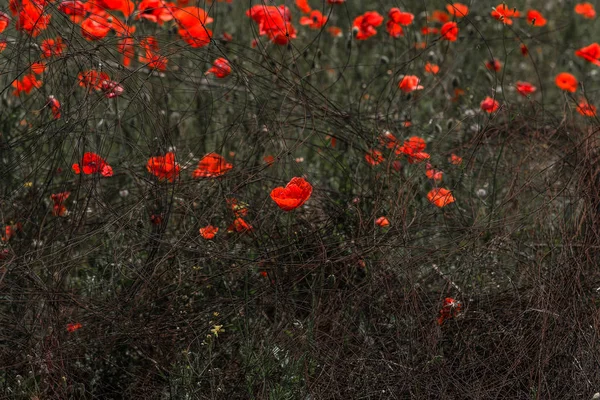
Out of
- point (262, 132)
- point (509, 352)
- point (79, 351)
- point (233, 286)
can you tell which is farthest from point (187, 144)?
point (509, 352)

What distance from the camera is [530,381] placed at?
2820 millimetres

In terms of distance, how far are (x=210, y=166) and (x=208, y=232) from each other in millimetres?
458

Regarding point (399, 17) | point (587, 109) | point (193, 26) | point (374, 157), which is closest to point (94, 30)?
point (193, 26)

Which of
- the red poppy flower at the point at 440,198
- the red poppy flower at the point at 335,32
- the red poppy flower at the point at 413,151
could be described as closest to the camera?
the red poppy flower at the point at 440,198

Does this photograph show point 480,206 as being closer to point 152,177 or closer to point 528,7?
point 152,177

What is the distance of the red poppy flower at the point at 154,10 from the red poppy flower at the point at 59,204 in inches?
30.3

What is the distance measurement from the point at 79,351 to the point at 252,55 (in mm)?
2381

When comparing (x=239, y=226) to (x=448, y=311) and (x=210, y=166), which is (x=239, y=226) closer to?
(x=210, y=166)

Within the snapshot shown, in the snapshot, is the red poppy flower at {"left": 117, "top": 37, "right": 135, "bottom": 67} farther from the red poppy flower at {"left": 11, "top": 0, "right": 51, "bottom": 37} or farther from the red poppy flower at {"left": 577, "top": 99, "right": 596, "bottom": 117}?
the red poppy flower at {"left": 577, "top": 99, "right": 596, "bottom": 117}

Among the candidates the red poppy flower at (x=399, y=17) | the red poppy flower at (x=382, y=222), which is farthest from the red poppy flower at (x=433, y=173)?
the red poppy flower at (x=399, y=17)

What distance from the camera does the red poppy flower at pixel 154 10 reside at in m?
3.80

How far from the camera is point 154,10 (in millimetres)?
3980

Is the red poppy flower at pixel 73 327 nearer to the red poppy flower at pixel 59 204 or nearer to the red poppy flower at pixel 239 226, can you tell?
the red poppy flower at pixel 59 204

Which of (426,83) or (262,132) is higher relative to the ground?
(262,132)
